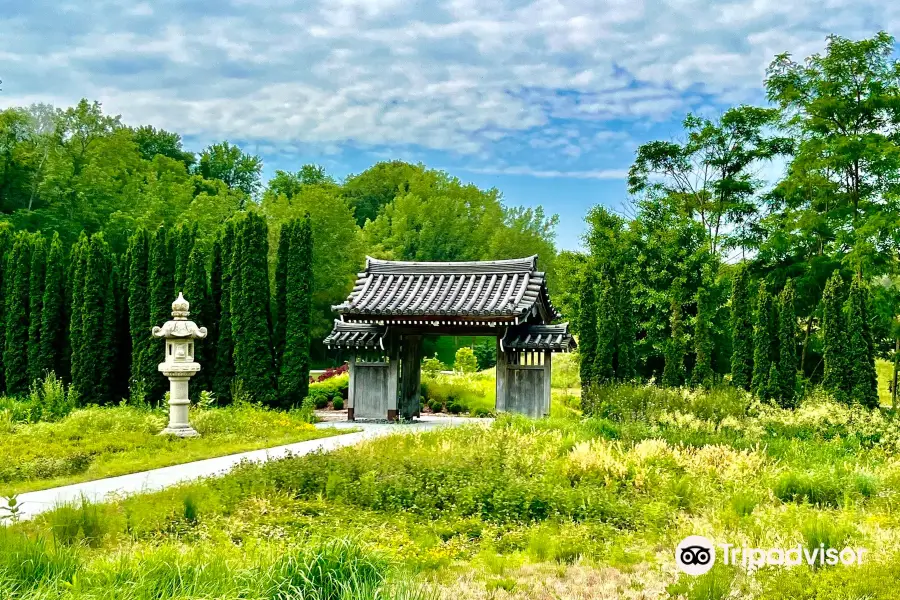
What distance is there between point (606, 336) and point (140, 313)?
11.6 m

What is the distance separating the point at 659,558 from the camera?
6238 millimetres

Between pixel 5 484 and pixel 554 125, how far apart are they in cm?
1717

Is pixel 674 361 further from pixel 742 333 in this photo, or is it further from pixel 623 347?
pixel 742 333

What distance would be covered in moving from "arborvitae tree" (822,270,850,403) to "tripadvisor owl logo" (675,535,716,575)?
11.9 m

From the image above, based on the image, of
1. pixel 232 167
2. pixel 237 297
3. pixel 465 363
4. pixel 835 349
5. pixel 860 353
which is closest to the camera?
pixel 860 353

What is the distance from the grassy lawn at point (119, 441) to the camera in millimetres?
9984

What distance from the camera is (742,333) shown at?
58.7 feet

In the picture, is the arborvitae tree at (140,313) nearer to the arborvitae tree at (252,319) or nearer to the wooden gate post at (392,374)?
the arborvitae tree at (252,319)

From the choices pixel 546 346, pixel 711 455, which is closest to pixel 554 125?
pixel 546 346

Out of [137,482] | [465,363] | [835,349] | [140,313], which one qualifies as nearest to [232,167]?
[465,363]

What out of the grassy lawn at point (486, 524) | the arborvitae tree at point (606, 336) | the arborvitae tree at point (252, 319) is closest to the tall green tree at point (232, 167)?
the arborvitae tree at point (252, 319)

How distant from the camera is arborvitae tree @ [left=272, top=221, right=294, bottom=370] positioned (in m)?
18.9

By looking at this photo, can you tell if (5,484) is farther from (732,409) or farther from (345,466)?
(732,409)

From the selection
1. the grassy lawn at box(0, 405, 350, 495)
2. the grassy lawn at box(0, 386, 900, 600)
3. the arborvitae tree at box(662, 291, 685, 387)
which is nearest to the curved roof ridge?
the arborvitae tree at box(662, 291, 685, 387)
